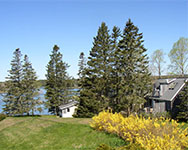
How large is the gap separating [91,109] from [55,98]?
44.4 feet

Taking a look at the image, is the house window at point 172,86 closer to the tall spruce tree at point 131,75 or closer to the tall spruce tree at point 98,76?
the tall spruce tree at point 131,75

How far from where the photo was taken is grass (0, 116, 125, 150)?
10.3 meters

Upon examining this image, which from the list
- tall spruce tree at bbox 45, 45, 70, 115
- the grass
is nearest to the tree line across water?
tall spruce tree at bbox 45, 45, 70, 115

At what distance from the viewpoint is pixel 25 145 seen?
12.1 m

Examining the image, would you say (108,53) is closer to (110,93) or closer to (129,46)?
(129,46)

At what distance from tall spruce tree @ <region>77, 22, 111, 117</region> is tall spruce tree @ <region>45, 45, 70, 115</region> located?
11.1 m

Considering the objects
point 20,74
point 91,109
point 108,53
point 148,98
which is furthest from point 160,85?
point 20,74

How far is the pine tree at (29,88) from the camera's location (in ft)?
121

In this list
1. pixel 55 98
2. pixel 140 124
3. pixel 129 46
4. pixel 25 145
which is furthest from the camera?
pixel 55 98

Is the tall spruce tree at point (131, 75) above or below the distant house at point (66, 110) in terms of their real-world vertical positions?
above

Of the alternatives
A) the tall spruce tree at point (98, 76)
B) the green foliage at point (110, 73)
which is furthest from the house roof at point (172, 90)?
the tall spruce tree at point (98, 76)

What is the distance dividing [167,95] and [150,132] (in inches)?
790

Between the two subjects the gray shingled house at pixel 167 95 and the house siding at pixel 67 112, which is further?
the house siding at pixel 67 112

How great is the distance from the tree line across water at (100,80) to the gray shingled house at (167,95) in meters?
2.00
